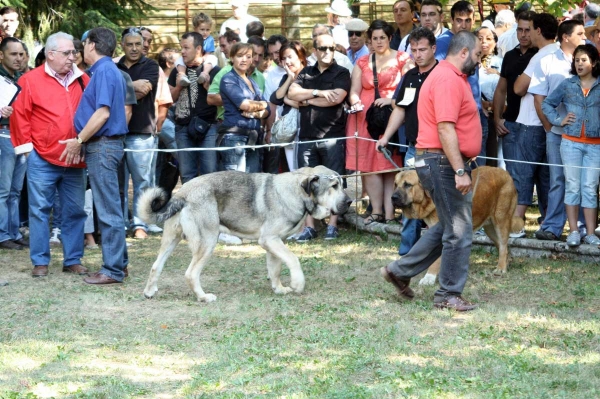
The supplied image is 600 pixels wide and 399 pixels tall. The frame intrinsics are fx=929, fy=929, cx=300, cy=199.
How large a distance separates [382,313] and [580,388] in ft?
6.98

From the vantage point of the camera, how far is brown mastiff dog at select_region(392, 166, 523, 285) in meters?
8.43

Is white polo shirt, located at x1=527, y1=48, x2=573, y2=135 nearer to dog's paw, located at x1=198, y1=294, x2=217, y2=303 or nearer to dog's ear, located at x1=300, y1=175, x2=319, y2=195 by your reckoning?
dog's ear, located at x1=300, y1=175, x2=319, y2=195

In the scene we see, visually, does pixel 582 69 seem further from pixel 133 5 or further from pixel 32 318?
pixel 133 5

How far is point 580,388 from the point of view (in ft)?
18.1

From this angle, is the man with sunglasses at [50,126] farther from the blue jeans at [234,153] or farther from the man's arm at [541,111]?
the man's arm at [541,111]

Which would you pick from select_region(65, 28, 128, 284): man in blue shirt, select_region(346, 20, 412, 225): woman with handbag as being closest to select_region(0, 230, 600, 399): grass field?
select_region(65, 28, 128, 284): man in blue shirt

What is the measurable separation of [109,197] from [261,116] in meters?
3.13

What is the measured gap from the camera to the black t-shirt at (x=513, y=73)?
1058cm

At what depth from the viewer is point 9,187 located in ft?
34.8

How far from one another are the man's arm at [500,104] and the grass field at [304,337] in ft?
6.48

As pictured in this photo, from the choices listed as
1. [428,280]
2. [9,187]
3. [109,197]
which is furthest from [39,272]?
[428,280]

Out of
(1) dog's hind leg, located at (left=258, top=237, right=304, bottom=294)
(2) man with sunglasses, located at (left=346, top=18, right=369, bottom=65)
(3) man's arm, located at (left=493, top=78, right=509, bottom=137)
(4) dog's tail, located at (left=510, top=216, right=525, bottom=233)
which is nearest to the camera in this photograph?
(1) dog's hind leg, located at (left=258, top=237, right=304, bottom=294)

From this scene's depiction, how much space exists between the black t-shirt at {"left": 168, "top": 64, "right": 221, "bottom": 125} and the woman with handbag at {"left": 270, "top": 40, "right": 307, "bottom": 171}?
0.82 m

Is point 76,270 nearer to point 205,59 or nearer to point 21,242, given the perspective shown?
point 21,242
